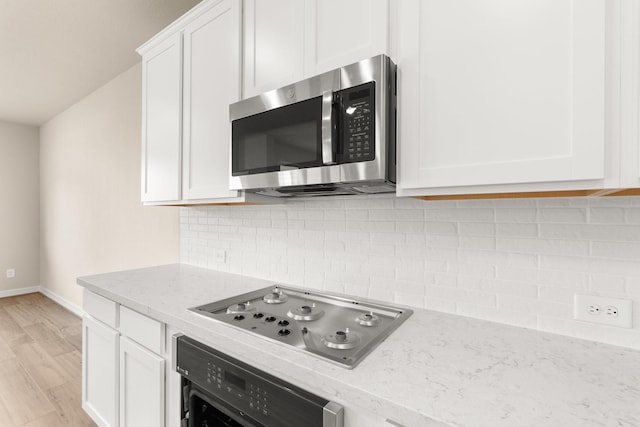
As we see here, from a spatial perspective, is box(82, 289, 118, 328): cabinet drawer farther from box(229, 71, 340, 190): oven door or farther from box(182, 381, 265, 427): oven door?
box(229, 71, 340, 190): oven door

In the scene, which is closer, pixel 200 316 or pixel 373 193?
pixel 200 316

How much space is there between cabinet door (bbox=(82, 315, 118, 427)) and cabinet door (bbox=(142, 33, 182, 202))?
2.69 ft

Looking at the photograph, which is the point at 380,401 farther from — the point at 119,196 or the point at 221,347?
the point at 119,196

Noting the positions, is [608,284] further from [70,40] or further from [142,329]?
[70,40]

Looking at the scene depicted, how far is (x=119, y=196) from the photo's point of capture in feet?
10.4

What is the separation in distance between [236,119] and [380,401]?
1.25 meters

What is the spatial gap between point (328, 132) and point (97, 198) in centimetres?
352

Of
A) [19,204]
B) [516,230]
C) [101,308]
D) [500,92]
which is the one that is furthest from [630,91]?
[19,204]

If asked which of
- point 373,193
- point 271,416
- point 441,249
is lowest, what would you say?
point 271,416

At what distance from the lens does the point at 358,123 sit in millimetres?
1044

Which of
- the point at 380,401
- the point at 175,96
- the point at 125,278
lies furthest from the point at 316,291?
the point at 175,96

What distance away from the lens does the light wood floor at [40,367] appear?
208cm

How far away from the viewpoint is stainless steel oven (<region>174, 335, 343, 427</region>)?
82 cm

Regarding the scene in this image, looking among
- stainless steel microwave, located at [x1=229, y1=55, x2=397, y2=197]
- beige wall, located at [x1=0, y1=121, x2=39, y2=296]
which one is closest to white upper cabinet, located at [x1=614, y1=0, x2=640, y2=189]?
stainless steel microwave, located at [x1=229, y1=55, x2=397, y2=197]
